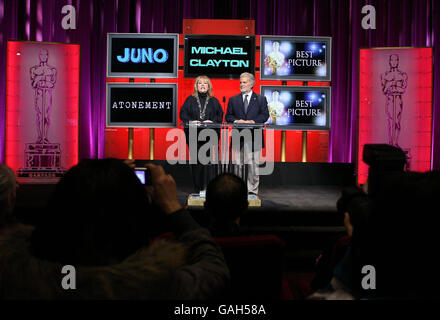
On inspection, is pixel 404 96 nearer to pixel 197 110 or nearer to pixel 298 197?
pixel 298 197

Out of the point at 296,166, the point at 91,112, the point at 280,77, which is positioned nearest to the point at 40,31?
the point at 91,112

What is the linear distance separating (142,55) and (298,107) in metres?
2.16

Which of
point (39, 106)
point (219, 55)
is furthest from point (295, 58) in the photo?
point (39, 106)

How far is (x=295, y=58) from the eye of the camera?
16.5 ft

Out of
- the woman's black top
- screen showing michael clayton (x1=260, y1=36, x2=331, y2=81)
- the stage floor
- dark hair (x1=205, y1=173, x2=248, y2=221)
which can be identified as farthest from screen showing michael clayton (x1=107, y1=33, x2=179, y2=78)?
dark hair (x1=205, y1=173, x2=248, y2=221)

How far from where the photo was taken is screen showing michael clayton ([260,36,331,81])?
4.98 m

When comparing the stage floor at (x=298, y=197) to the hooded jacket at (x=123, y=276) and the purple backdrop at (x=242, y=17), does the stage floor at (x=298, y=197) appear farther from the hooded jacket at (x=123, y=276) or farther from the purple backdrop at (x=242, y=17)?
the hooded jacket at (x=123, y=276)

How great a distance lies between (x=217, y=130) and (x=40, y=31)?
12.4ft

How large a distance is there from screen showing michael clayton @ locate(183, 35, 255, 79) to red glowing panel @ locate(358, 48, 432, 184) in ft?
4.98

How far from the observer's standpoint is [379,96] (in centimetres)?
497

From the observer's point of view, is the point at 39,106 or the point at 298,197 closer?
the point at 298,197

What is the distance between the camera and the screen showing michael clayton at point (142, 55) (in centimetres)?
483

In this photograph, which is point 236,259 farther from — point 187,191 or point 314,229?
point 187,191

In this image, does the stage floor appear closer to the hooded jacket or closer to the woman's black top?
the woman's black top
